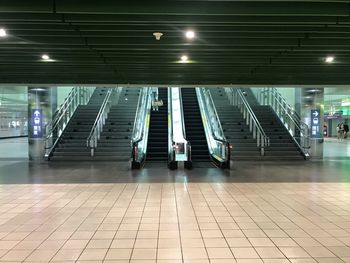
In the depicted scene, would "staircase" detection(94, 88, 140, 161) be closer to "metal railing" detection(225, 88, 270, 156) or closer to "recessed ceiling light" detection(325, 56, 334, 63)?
"metal railing" detection(225, 88, 270, 156)

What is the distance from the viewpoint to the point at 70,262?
373 centimetres

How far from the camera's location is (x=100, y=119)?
49.7ft

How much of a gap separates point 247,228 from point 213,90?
15133 mm

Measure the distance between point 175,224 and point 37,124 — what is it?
33.7ft

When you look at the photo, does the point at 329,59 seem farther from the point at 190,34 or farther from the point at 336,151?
the point at 336,151

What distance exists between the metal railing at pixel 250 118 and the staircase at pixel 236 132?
16cm

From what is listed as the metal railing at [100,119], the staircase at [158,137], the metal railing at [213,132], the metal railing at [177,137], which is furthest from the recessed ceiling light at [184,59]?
the metal railing at [100,119]

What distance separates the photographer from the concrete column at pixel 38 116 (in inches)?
530

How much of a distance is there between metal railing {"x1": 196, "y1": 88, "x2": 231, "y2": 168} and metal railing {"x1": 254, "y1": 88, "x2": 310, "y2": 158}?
9.96ft

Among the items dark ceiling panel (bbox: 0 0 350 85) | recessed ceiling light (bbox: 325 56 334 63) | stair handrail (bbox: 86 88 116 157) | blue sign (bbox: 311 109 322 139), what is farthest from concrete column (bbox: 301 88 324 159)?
stair handrail (bbox: 86 88 116 157)

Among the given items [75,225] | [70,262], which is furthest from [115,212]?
[70,262]

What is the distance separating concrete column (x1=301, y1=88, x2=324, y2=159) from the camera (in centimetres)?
1412

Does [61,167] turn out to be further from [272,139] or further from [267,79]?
[272,139]

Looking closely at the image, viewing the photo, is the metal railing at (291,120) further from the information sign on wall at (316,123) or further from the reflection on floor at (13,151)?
the reflection on floor at (13,151)
